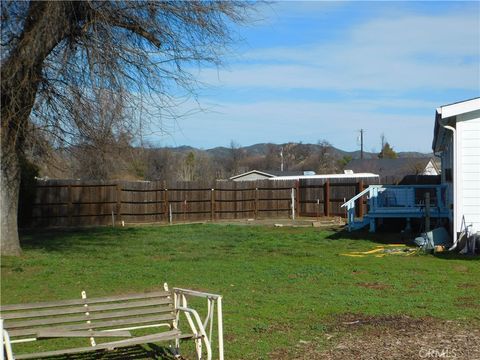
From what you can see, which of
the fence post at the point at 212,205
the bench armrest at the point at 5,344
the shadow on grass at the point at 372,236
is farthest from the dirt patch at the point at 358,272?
the fence post at the point at 212,205

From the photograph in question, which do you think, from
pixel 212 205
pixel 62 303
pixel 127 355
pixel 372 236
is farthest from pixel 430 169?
pixel 62 303

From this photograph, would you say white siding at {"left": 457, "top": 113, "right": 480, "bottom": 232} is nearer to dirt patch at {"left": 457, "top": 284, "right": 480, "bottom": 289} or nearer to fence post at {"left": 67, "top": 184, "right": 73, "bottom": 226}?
dirt patch at {"left": 457, "top": 284, "right": 480, "bottom": 289}

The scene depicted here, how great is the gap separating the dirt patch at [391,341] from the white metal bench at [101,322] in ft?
3.08

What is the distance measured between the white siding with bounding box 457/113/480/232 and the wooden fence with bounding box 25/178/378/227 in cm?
1446

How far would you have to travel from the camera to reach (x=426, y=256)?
15938 millimetres

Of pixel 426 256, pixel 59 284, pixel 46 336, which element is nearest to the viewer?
pixel 46 336

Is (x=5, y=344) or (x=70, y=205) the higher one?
(x=70, y=205)

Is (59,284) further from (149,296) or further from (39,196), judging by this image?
(39,196)

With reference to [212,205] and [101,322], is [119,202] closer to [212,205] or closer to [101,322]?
[212,205]

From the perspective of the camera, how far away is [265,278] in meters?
12.6

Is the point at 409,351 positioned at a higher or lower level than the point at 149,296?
lower

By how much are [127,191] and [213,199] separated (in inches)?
181

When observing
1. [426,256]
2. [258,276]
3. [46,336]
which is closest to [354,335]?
[46,336]

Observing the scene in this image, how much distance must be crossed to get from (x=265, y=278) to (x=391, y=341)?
17.0 feet
